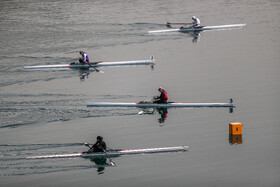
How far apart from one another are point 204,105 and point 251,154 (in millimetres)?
8733

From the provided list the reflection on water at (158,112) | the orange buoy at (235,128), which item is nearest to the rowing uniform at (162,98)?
the reflection on water at (158,112)

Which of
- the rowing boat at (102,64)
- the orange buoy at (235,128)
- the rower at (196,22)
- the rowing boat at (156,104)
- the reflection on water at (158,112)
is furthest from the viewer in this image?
the rower at (196,22)

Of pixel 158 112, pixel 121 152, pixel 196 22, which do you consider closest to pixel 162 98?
pixel 158 112

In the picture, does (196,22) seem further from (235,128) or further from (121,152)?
(121,152)

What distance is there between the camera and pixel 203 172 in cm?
2861

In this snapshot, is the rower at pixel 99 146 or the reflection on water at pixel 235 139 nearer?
the rower at pixel 99 146

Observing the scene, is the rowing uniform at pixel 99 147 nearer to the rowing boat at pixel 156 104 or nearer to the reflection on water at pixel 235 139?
the reflection on water at pixel 235 139

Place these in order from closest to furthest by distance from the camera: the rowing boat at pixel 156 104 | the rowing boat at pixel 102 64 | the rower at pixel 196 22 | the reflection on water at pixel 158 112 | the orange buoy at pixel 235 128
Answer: the orange buoy at pixel 235 128 → the reflection on water at pixel 158 112 → the rowing boat at pixel 156 104 → the rowing boat at pixel 102 64 → the rower at pixel 196 22

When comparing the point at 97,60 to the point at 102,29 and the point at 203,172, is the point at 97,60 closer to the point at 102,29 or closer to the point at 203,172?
the point at 102,29

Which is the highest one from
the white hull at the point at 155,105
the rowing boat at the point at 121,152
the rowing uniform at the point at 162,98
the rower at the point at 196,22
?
the rower at the point at 196,22

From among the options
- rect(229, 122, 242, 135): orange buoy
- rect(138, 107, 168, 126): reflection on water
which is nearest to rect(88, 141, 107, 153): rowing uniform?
rect(138, 107, 168, 126): reflection on water

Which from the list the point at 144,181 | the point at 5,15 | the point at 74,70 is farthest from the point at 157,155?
the point at 5,15

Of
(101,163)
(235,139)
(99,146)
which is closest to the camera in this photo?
(101,163)

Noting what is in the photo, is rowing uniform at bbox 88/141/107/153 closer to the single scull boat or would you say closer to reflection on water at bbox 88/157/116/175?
reflection on water at bbox 88/157/116/175
